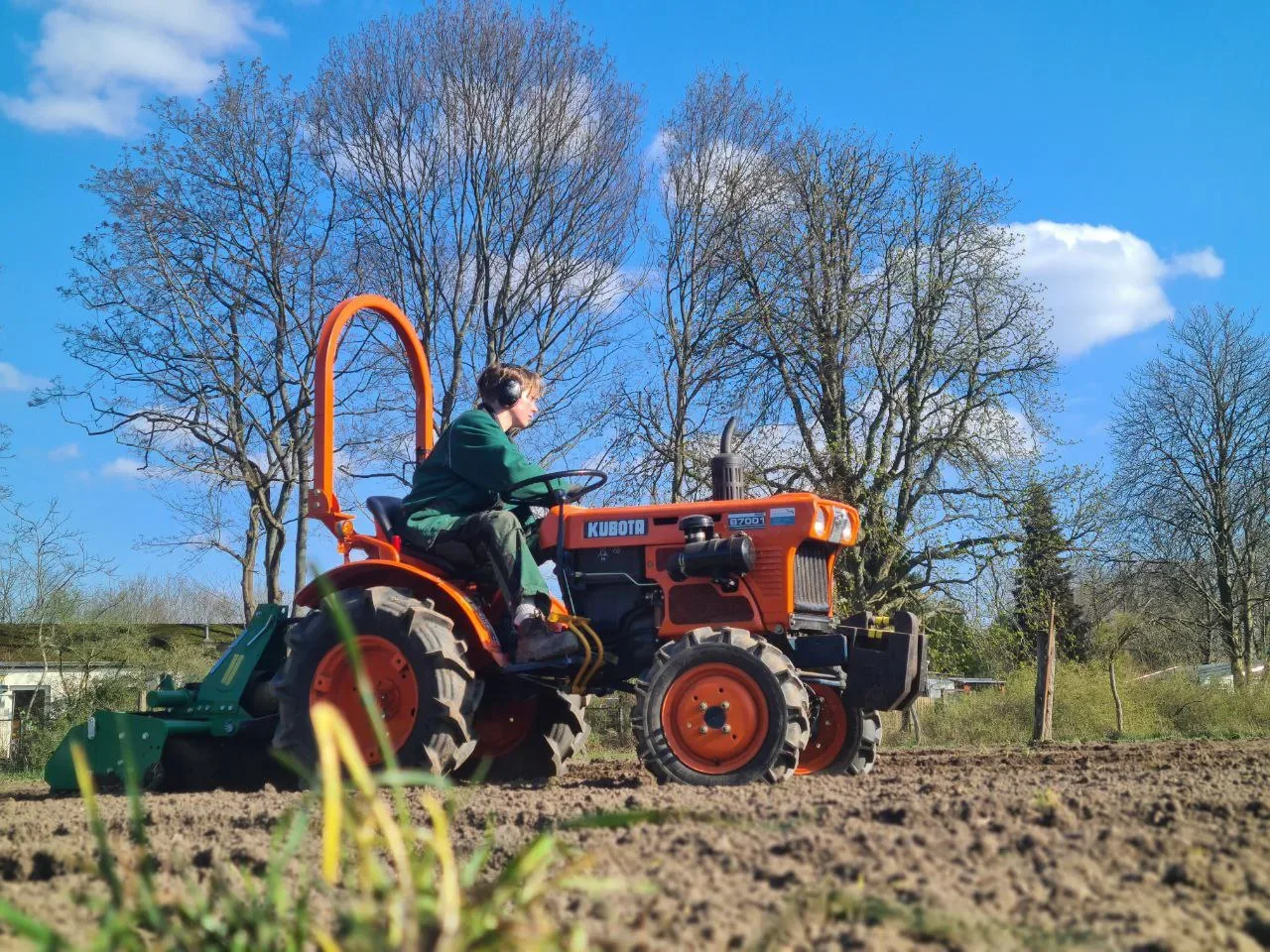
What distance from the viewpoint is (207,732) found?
6.34m

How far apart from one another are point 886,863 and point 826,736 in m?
4.09

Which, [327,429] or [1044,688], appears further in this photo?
[1044,688]

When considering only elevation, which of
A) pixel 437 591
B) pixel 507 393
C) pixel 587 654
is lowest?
pixel 587 654

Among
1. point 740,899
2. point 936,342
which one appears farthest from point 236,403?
point 740,899

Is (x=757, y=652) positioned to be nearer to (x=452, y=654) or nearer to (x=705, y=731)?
(x=705, y=731)

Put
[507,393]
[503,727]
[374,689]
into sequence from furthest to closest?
[503,727] → [507,393] → [374,689]

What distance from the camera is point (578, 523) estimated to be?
19.9ft

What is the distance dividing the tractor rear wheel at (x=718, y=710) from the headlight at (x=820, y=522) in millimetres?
782

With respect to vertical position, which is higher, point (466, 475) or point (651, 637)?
point (466, 475)

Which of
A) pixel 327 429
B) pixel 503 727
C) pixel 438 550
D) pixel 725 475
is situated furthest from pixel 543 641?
pixel 327 429

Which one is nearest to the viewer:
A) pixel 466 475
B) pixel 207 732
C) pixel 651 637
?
pixel 466 475

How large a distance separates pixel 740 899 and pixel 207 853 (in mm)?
1549

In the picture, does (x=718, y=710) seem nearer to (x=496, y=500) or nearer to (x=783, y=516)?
(x=783, y=516)

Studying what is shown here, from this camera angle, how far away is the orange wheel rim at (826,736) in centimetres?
640
